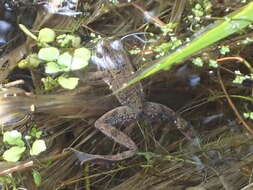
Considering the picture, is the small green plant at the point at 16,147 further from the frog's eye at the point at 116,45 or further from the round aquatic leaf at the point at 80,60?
the frog's eye at the point at 116,45

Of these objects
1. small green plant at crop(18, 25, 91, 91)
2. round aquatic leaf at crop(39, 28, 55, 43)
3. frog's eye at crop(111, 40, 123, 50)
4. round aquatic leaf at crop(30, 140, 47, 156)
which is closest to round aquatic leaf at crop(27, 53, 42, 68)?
small green plant at crop(18, 25, 91, 91)

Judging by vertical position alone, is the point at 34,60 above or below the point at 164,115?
above

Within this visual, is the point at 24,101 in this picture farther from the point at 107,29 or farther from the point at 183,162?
the point at 183,162

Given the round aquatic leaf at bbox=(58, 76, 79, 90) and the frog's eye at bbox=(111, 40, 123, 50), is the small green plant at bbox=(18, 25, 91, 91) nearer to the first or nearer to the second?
the round aquatic leaf at bbox=(58, 76, 79, 90)

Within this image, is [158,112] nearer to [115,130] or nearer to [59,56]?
[115,130]

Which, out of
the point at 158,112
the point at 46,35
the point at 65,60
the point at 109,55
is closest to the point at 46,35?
the point at 46,35

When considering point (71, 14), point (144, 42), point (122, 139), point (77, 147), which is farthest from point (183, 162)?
point (71, 14)
